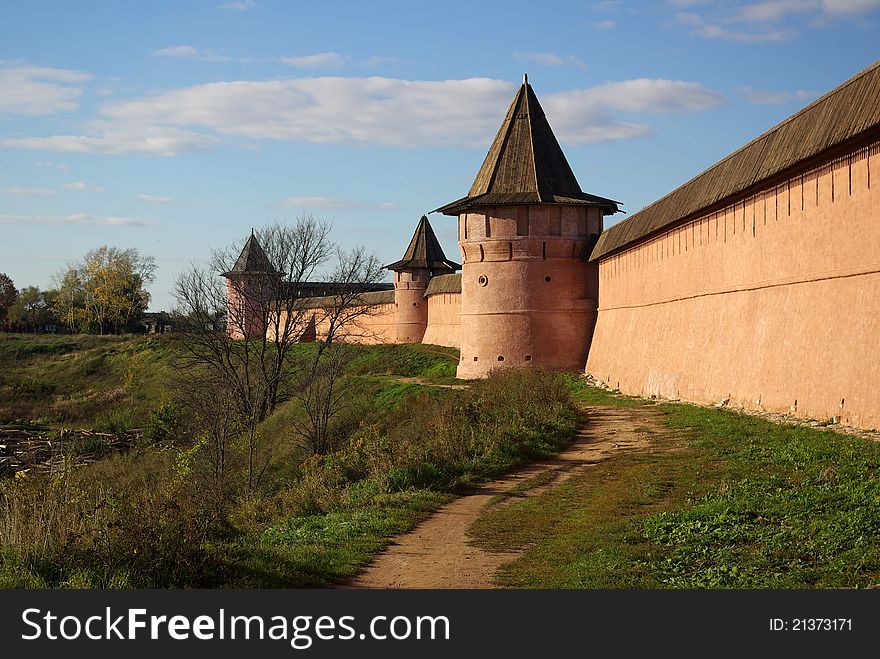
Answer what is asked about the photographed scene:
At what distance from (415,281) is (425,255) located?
125 cm

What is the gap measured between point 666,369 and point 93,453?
17.0 metres

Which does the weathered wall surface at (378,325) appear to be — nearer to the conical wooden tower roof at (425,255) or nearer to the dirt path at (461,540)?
the conical wooden tower roof at (425,255)

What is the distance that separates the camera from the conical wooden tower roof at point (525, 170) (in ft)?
82.2

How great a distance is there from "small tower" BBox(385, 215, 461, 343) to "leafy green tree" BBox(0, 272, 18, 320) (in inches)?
1672

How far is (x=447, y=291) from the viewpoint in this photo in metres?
37.3

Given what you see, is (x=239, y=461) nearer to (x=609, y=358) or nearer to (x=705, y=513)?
(x=609, y=358)

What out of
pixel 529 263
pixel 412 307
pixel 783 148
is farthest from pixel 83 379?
pixel 783 148

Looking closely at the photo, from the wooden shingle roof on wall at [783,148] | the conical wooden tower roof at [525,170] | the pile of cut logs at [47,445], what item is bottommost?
the pile of cut logs at [47,445]

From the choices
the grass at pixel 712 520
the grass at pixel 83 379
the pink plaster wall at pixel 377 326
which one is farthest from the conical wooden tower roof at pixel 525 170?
the pink plaster wall at pixel 377 326

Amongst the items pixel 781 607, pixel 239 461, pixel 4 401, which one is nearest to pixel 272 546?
pixel 781 607

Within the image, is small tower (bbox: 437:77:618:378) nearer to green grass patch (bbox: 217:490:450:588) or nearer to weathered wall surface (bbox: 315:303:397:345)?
green grass patch (bbox: 217:490:450:588)

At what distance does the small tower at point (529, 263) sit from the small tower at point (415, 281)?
15.5m

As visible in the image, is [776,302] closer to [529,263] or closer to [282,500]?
[282,500]

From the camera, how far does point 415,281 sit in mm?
41594
